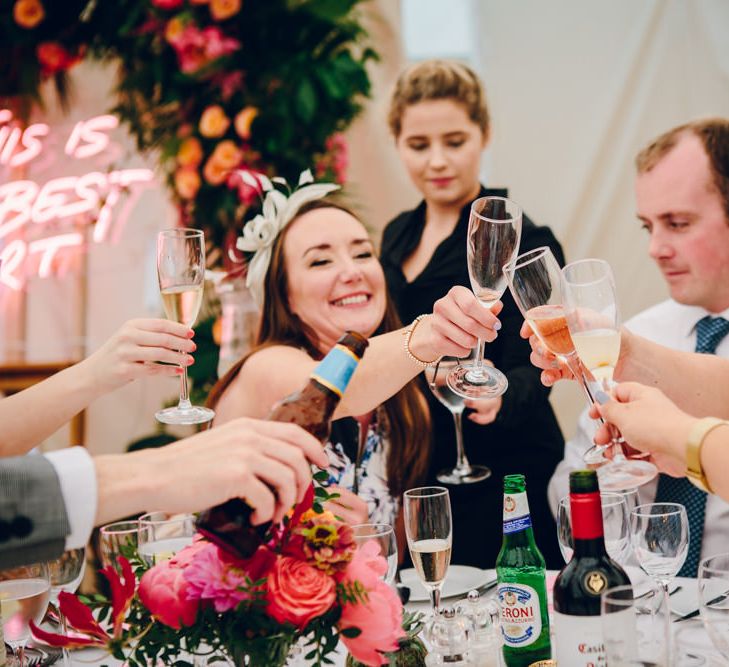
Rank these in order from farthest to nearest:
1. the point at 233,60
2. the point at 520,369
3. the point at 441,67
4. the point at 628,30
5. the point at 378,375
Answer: the point at 628,30 → the point at 233,60 → the point at 441,67 → the point at 520,369 → the point at 378,375

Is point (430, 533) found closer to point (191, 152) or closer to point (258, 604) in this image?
point (258, 604)

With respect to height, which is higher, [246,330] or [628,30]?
[628,30]

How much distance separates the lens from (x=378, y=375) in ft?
5.74

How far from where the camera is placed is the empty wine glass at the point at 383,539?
1.27 meters

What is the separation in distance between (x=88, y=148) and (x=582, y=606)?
3.80m

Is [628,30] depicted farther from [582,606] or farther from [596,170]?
[582,606]

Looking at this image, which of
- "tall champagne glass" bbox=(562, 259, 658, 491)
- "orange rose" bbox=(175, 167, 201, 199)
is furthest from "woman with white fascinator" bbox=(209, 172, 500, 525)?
"orange rose" bbox=(175, 167, 201, 199)

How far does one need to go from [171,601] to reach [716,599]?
0.62 meters

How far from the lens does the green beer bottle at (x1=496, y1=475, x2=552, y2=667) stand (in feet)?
4.05

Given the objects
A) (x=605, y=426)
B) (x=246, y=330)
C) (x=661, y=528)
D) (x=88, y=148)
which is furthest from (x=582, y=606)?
(x=88, y=148)

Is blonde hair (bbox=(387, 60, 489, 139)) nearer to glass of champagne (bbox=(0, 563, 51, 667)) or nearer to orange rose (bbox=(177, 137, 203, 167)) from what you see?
orange rose (bbox=(177, 137, 203, 167))

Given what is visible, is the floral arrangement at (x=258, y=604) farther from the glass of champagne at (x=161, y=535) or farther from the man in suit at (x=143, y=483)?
the glass of champagne at (x=161, y=535)

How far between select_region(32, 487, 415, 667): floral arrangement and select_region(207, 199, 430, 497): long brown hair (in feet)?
4.06

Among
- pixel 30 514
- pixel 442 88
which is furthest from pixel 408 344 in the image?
pixel 442 88
